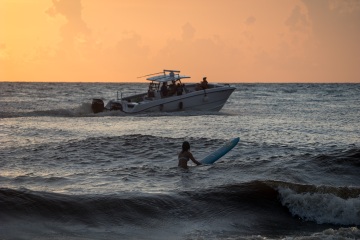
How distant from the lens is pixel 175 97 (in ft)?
110

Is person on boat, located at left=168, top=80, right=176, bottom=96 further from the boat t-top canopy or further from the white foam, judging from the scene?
the white foam

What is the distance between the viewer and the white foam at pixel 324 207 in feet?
34.6

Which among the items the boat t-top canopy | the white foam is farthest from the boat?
the white foam

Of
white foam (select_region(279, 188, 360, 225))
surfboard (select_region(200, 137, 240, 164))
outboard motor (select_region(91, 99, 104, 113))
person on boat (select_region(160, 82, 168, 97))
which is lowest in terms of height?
white foam (select_region(279, 188, 360, 225))

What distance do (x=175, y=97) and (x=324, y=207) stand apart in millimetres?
23180

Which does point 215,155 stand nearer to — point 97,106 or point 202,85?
point 202,85

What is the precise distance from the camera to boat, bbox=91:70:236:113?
111 ft

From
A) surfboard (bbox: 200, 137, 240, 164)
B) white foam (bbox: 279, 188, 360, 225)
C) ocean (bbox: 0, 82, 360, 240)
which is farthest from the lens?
surfboard (bbox: 200, 137, 240, 164)

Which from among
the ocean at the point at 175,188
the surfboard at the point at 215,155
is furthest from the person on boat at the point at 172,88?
the surfboard at the point at 215,155

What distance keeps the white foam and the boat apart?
72.8 feet

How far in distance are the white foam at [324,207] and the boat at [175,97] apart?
72.8 feet

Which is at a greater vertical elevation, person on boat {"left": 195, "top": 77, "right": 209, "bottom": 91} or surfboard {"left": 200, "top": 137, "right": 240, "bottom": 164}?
person on boat {"left": 195, "top": 77, "right": 209, "bottom": 91}

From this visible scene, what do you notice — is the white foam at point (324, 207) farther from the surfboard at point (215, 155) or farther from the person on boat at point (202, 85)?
the person on boat at point (202, 85)

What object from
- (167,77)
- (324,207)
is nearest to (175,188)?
(324,207)
